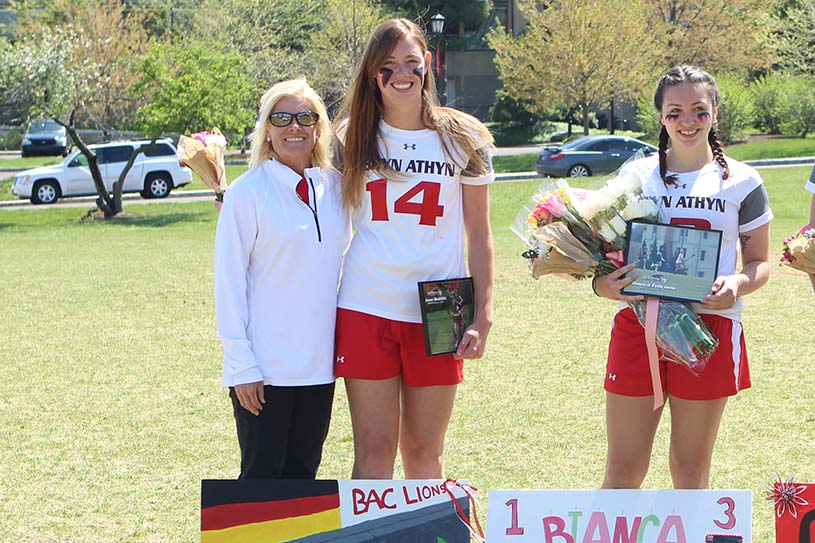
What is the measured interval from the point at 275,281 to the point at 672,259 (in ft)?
4.76

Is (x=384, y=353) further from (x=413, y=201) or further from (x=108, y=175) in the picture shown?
(x=108, y=175)

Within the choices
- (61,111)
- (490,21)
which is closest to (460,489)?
(61,111)

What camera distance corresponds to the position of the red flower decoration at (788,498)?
3.58 metres

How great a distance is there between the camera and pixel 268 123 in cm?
394

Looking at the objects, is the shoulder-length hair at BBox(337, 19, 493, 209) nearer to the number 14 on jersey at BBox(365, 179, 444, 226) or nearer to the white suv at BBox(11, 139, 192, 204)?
the number 14 on jersey at BBox(365, 179, 444, 226)

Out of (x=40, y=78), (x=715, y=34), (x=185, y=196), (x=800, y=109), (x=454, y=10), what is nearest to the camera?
(x=40, y=78)

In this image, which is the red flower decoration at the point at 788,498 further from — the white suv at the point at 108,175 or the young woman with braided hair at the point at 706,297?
the white suv at the point at 108,175

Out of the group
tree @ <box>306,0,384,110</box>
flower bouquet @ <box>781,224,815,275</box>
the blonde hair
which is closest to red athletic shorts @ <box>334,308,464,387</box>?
the blonde hair

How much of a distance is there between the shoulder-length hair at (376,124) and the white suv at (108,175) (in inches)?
991

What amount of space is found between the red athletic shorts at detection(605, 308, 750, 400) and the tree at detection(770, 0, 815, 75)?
116 ft

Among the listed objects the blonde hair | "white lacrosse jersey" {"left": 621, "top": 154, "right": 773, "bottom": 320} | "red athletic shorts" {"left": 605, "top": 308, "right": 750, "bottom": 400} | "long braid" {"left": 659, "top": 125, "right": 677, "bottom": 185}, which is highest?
the blonde hair

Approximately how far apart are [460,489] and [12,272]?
41.9 ft

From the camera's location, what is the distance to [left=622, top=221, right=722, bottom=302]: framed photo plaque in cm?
366

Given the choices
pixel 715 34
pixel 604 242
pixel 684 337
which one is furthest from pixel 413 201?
pixel 715 34
